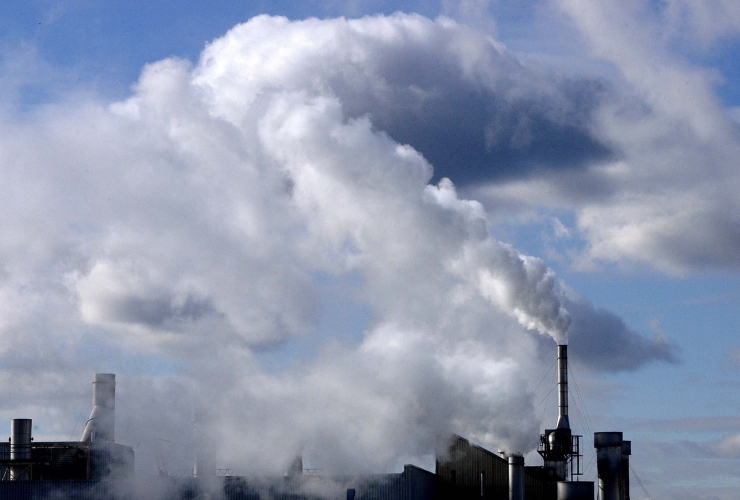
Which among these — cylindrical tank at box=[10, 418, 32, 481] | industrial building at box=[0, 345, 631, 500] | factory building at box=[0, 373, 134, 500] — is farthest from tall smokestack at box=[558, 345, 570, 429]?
cylindrical tank at box=[10, 418, 32, 481]

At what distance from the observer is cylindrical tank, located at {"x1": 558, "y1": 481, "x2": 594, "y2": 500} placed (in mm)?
66062

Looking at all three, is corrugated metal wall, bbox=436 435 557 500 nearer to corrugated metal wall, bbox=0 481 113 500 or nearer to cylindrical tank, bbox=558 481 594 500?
cylindrical tank, bbox=558 481 594 500

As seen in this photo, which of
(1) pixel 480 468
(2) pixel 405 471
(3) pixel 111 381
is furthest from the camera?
(3) pixel 111 381

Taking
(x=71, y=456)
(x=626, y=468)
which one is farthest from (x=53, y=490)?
(x=626, y=468)

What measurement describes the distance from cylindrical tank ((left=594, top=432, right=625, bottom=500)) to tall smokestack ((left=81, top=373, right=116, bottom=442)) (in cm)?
A: 3609

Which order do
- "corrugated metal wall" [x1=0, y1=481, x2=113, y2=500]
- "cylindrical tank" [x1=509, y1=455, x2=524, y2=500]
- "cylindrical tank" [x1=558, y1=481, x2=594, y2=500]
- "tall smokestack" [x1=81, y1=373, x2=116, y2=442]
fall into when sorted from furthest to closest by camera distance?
"tall smokestack" [x1=81, y1=373, x2=116, y2=442] → "cylindrical tank" [x1=509, y1=455, x2=524, y2=500] → "cylindrical tank" [x1=558, y1=481, x2=594, y2=500] → "corrugated metal wall" [x1=0, y1=481, x2=113, y2=500]

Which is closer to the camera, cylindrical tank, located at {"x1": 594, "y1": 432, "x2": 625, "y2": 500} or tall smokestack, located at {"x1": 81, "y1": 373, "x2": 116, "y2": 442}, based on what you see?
cylindrical tank, located at {"x1": 594, "y1": 432, "x2": 625, "y2": 500}

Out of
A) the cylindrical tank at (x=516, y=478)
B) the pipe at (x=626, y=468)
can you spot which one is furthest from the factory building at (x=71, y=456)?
the pipe at (x=626, y=468)

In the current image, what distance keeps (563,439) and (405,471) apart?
1412cm

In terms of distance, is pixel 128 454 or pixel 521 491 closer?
pixel 521 491

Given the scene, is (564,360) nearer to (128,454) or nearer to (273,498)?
(273,498)

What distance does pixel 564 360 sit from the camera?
248ft

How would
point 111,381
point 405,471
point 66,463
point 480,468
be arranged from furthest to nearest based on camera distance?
point 111,381 < point 66,463 < point 480,468 < point 405,471

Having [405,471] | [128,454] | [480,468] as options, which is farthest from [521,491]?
[128,454]
